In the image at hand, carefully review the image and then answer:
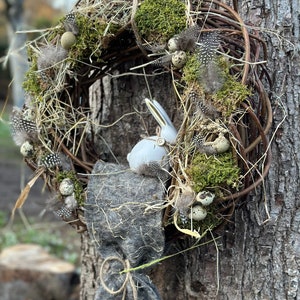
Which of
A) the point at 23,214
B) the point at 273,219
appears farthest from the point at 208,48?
the point at 23,214

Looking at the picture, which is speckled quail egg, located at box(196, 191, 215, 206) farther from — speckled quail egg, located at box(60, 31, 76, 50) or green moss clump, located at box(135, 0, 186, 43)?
speckled quail egg, located at box(60, 31, 76, 50)

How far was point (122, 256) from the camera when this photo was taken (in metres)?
1.46

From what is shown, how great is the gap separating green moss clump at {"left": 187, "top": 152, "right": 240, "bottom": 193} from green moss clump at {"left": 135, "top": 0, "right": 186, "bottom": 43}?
1.01 feet

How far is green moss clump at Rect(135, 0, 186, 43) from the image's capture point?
1356 mm

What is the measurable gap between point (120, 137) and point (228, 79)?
51cm

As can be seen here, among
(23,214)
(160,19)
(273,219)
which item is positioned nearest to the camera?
(160,19)

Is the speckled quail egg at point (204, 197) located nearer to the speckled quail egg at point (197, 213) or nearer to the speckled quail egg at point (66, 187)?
the speckled quail egg at point (197, 213)

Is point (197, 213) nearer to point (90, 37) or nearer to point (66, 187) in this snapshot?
point (66, 187)

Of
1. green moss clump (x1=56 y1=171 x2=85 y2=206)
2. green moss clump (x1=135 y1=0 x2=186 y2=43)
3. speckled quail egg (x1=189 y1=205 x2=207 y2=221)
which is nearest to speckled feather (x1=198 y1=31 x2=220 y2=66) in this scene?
green moss clump (x1=135 y1=0 x2=186 y2=43)

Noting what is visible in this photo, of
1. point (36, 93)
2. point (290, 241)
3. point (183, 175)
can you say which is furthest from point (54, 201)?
point (290, 241)

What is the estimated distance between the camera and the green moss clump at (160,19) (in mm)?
1356

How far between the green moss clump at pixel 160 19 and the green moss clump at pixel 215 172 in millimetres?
307

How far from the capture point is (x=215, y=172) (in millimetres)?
1265

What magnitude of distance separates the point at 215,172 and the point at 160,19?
39 centimetres
